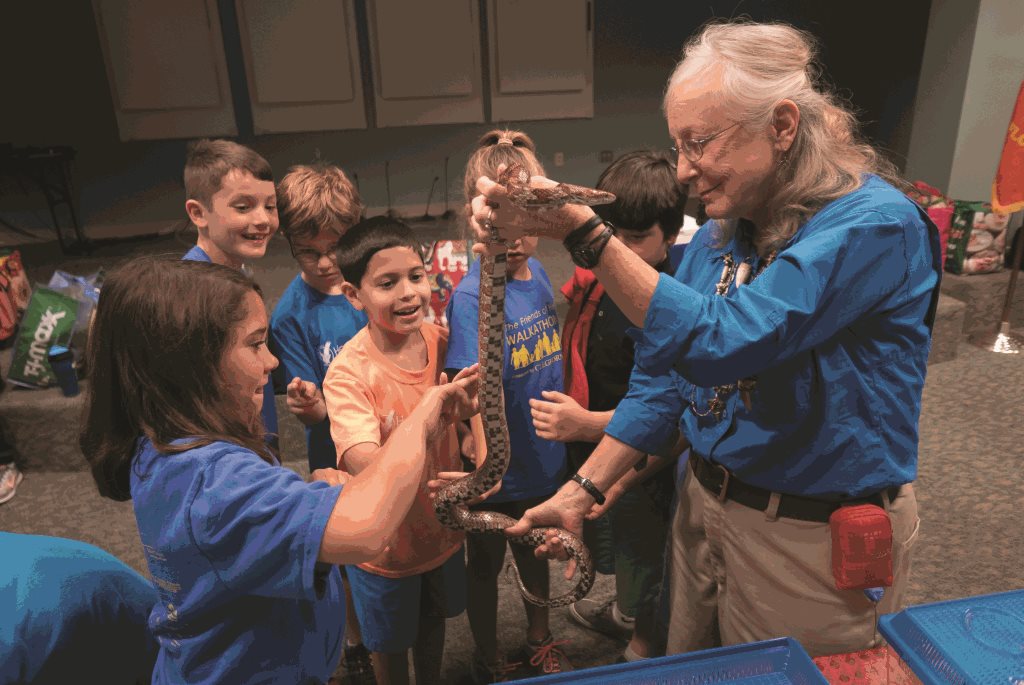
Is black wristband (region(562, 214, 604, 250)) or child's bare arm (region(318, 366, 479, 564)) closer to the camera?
child's bare arm (region(318, 366, 479, 564))

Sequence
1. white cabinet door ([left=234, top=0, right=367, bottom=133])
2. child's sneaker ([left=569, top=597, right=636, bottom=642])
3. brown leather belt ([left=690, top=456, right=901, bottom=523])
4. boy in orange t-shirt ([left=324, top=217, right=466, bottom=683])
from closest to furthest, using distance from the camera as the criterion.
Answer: brown leather belt ([left=690, top=456, right=901, bottom=523]), boy in orange t-shirt ([left=324, top=217, right=466, bottom=683]), child's sneaker ([left=569, top=597, right=636, bottom=642]), white cabinet door ([left=234, top=0, right=367, bottom=133])

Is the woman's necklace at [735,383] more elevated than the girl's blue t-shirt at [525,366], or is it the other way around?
the woman's necklace at [735,383]

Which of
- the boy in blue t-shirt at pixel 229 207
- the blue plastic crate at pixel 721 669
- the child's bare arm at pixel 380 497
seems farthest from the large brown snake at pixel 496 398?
the boy in blue t-shirt at pixel 229 207

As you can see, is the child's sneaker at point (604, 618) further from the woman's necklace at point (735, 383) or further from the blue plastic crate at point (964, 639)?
the blue plastic crate at point (964, 639)

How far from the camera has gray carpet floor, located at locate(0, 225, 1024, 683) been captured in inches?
95.1

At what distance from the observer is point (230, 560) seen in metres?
0.97

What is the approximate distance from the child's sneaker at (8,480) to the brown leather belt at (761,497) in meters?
3.32

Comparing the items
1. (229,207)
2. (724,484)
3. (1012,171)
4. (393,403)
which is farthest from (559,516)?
(1012,171)

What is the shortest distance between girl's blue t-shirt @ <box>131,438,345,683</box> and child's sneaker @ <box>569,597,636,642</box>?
137cm

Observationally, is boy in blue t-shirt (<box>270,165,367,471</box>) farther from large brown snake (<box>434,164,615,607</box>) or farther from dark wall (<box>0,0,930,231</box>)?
dark wall (<box>0,0,930,231</box>)

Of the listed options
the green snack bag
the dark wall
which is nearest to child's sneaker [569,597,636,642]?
the green snack bag

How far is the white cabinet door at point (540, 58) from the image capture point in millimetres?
6496

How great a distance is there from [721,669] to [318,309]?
1504 millimetres

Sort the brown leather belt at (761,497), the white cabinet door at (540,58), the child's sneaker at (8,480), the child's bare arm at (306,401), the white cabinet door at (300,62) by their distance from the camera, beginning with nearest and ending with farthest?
the brown leather belt at (761,497) < the child's bare arm at (306,401) < the child's sneaker at (8,480) < the white cabinet door at (300,62) < the white cabinet door at (540,58)
